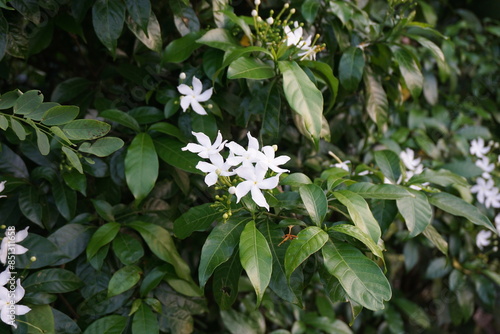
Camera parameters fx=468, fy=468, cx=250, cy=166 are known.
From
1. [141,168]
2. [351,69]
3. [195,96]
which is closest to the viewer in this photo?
[141,168]

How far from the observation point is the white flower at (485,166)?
69.2 inches

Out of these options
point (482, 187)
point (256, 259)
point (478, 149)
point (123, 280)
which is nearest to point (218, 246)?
point (256, 259)

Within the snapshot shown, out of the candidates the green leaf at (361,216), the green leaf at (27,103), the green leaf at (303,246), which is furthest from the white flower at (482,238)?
the green leaf at (27,103)

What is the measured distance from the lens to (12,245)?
1.05 m

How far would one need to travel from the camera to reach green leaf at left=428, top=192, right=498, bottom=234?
1.16 meters

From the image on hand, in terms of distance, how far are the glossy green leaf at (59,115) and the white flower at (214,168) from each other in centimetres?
30

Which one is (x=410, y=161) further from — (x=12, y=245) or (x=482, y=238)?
(x=12, y=245)

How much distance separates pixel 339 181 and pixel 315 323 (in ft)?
2.38

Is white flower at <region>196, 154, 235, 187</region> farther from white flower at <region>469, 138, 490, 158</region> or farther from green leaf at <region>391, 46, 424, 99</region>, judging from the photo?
white flower at <region>469, 138, 490, 158</region>

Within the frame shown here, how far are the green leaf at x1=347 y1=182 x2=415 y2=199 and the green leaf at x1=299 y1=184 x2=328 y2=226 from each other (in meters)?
0.13

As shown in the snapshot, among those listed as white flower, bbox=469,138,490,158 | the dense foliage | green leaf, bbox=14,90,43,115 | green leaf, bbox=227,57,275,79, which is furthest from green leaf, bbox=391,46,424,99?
green leaf, bbox=14,90,43,115

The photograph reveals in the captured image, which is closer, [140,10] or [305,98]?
[305,98]

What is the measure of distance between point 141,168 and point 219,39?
0.38 m

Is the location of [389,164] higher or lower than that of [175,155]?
lower
